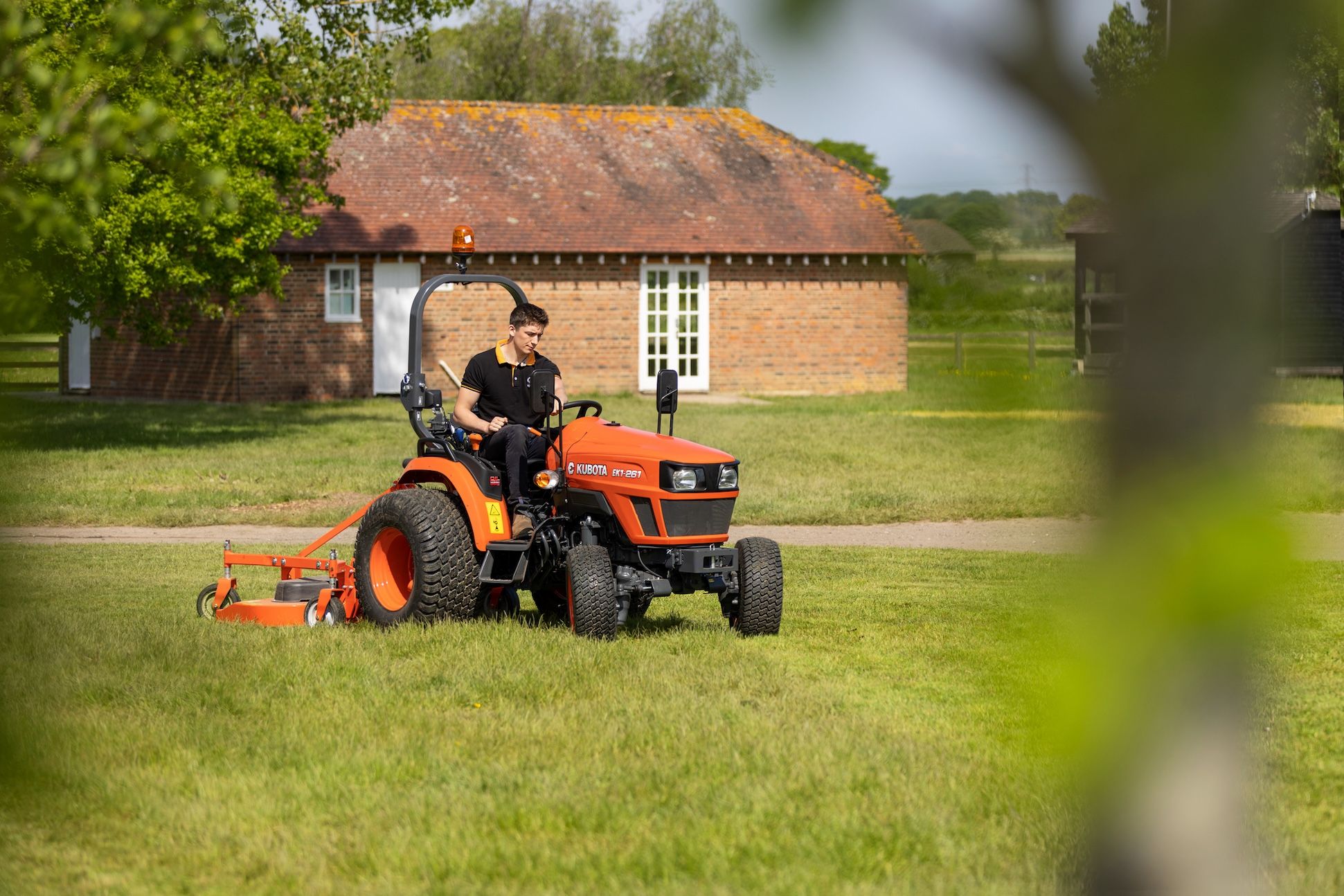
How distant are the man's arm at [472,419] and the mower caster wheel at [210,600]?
164cm

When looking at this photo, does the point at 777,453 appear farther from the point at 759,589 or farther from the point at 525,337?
the point at 759,589

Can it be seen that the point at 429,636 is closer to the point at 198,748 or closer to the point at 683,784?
the point at 198,748

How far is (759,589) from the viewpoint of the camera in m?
8.44

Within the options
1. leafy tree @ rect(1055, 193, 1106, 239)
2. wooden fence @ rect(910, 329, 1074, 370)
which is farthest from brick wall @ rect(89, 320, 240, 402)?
leafy tree @ rect(1055, 193, 1106, 239)

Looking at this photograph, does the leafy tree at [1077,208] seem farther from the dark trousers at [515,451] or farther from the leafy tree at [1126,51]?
the dark trousers at [515,451]

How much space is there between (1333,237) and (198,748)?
5399 mm

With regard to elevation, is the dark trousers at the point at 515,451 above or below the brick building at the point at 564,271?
below

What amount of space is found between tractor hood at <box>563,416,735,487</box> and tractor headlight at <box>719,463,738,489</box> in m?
0.04

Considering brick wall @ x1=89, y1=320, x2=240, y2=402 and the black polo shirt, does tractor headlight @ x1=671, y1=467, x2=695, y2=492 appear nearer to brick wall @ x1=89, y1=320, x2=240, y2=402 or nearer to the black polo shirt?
the black polo shirt

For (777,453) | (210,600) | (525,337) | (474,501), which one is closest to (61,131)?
(474,501)

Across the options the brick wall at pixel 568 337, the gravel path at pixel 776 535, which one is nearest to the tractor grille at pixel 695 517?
the gravel path at pixel 776 535

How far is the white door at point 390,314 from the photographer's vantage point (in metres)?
30.6

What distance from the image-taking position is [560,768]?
581cm

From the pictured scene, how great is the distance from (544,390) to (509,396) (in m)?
0.81
